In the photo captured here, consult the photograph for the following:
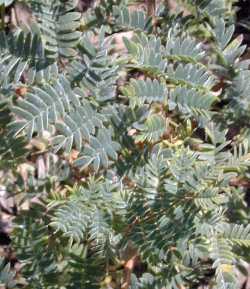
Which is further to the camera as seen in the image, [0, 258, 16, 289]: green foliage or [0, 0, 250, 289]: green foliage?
[0, 258, 16, 289]: green foliage

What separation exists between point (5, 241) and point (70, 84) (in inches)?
43.0

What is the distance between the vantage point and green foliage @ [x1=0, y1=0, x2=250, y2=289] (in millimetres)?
1338

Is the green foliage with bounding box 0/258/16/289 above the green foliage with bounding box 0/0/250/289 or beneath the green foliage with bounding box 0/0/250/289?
beneath

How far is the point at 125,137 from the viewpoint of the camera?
1.47 meters

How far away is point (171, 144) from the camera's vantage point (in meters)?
1.57

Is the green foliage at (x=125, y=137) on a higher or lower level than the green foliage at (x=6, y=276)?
higher

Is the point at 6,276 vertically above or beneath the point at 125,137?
beneath

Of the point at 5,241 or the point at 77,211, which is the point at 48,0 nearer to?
the point at 77,211

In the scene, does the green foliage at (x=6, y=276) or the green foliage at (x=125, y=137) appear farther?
the green foliage at (x=6, y=276)

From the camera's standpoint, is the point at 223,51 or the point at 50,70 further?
the point at 223,51

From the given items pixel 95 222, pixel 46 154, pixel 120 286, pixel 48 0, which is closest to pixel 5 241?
pixel 46 154

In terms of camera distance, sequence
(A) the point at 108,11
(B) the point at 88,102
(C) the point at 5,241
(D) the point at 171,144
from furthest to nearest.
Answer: (C) the point at 5,241, (A) the point at 108,11, (D) the point at 171,144, (B) the point at 88,102

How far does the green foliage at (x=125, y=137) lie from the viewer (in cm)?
134

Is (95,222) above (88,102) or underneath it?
underneath
